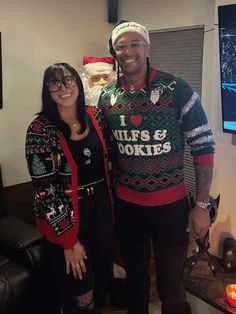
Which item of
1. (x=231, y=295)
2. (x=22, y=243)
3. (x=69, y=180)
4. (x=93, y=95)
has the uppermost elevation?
(x=93, y=95)

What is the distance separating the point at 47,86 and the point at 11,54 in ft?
3.84

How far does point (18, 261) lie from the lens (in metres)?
1.94

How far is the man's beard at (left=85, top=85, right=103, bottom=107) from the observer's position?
2.07 m

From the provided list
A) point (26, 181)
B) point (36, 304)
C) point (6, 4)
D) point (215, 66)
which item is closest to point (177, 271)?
point (36, 304)

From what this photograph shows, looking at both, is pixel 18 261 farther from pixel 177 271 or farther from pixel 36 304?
pixel 177 271

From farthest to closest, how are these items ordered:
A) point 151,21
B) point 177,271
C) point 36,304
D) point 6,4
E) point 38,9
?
point 151,21 < point 38,9 < point 6,4 < point 36,304 < point 177,271

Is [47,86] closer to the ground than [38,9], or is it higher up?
closer to the ground

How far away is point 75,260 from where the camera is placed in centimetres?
139

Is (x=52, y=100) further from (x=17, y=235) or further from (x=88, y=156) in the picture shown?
(x=17, y=235)

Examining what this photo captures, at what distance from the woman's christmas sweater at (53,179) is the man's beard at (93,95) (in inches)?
28.6

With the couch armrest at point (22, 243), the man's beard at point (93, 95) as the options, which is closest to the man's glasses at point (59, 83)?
the man's beard at point (93, 95)

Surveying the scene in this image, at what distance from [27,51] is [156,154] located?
→ 4.85 ft

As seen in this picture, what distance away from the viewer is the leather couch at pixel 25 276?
174cm

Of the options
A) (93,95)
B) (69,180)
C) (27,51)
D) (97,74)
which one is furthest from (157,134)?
(27,51)
